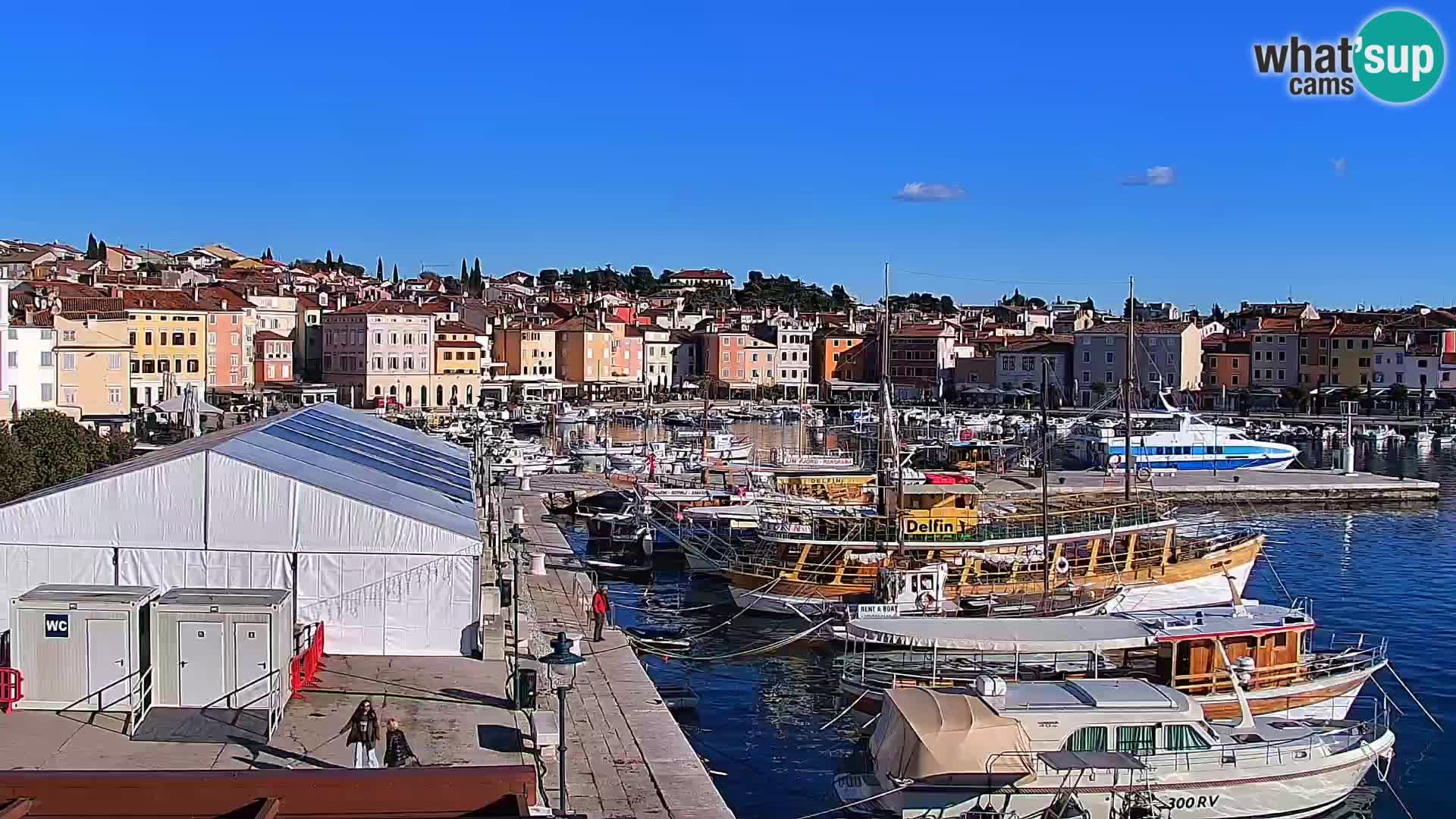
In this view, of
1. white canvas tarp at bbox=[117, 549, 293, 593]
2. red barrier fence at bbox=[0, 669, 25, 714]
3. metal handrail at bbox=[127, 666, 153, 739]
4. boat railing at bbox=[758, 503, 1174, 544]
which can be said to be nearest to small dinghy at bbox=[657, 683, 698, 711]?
white canvas tarp at bbox=[117, 549, 293, 593]

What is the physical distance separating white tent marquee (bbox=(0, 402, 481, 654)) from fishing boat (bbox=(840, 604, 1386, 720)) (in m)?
5.05

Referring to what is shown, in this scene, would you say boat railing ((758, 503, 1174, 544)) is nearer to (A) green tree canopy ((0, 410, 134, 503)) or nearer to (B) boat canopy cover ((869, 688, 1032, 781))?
(B) boat canopy cover ((869, 688, 1032, 781))

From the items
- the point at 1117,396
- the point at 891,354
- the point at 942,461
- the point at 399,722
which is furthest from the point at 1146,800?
the point at 891,354

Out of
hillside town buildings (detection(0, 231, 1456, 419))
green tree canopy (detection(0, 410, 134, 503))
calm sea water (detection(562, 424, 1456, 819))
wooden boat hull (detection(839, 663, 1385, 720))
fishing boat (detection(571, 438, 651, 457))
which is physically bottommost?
calm sea water (detection(562, 424, 1456, 819))

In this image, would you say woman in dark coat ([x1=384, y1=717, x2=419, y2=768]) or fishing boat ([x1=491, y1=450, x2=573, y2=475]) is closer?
woman in dark coat ([x1=384, y1=717, x2=419, y2=768])

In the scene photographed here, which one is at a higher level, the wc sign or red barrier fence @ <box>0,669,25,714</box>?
the wc sign

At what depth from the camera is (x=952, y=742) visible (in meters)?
13.5

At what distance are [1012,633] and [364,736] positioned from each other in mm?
8621

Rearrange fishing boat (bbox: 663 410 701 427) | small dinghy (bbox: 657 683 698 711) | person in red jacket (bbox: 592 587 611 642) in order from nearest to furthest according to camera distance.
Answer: small dinghy (bbox: 657 683 698 711)
person in red jacket (bbox: 592 587 611 642)
fishing boat (bbox: 663 410 701 427)

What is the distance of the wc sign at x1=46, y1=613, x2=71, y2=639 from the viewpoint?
13250mm

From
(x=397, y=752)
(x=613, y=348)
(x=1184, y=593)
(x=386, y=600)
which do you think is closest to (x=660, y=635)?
(x=386, y=600)

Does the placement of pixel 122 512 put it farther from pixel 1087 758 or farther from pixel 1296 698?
pixel 1296 698

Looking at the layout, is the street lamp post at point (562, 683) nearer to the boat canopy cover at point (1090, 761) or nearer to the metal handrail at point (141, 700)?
the metal handrail at point (141, 700)

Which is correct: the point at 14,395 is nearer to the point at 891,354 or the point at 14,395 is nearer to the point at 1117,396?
the point at 1117,396
